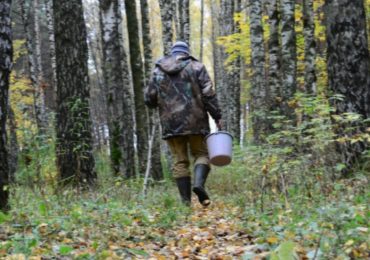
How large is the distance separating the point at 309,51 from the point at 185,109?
7271mm

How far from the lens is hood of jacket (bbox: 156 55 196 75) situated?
7.24 meters

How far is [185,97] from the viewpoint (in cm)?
721

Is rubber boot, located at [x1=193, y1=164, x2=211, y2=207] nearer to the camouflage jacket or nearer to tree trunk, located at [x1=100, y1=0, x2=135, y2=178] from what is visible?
the camouflage jacket

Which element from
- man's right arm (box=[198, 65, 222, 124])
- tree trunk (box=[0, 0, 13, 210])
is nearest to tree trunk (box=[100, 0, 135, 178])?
man's right arm (box=[198, 65, 222, 124])

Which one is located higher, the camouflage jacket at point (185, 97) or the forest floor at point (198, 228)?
the camouflage jacket at point (185, 97)

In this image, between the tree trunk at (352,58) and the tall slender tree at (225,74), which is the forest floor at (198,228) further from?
the tall slender tree at (225,74)

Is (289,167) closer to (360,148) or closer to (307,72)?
(360,148)

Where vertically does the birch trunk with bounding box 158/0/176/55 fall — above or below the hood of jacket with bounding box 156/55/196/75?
above

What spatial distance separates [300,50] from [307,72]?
5.42m

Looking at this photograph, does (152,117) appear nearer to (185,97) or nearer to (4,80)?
(185,97)

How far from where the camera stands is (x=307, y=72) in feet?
44.5

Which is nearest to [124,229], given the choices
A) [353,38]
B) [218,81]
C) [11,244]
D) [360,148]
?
[11,244]

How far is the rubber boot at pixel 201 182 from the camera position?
706 centimetres

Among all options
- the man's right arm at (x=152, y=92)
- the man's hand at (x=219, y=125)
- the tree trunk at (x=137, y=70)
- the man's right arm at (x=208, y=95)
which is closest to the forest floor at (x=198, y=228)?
the man's hand at (x=219, y=125)
